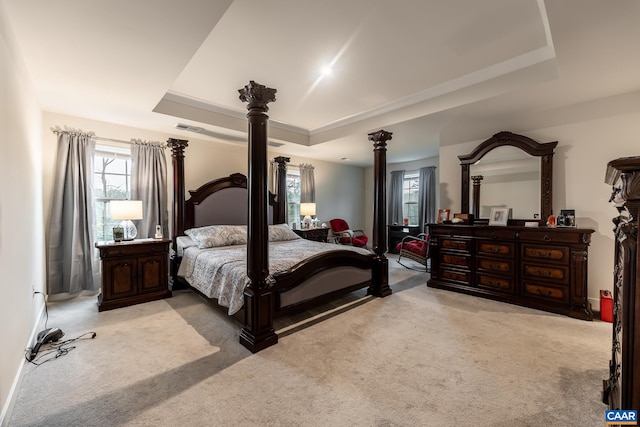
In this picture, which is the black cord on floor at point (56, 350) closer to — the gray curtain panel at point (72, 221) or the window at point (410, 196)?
the gray curtain panel at point (72, 221)

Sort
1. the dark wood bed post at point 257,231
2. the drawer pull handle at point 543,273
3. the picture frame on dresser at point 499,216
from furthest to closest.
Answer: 1. the picture frame on dresser at point 499,216
2. the drawer pull handle at point 543,273
3. the dark wood bed post at point 257,231

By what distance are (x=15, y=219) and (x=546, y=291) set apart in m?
5.18

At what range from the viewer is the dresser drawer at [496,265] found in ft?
11.4

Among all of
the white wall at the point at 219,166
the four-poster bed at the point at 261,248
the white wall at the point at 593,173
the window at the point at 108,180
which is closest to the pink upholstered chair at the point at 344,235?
the white wall at the point at 219,166

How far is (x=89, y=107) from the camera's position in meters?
3.35

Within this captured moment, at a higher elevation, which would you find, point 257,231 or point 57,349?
point 257,231

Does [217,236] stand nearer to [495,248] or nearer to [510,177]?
[495,248]

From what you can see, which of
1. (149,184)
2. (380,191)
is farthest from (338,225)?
(149,184)

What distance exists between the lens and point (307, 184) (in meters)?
6.52

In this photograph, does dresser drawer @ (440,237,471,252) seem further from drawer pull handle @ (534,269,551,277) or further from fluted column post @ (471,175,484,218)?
drawer pull handle @ (534,269,551,277)

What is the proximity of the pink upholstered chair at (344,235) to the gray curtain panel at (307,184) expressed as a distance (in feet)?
3.14

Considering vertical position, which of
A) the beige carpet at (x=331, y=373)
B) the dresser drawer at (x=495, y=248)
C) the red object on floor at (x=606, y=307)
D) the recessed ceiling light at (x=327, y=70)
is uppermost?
the recessed ceiling light at (x=327, y=70)

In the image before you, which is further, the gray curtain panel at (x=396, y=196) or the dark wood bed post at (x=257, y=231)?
the gray curtain panel at (x=396, y=196)

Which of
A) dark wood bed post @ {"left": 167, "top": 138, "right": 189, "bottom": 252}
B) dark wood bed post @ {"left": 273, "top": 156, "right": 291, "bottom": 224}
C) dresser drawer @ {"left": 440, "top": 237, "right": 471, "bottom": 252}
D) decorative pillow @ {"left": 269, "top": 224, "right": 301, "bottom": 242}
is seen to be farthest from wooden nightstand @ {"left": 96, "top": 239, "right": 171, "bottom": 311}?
dresser drawer @ {"left": 440, "top": 237, "right": 471, "bottom": 252}
